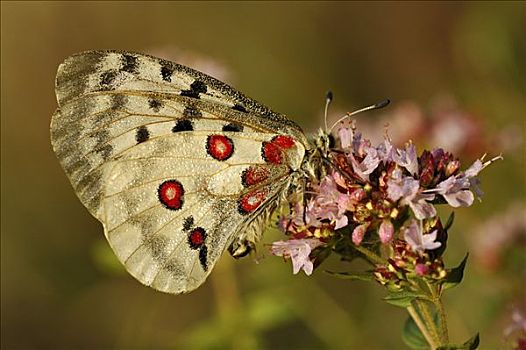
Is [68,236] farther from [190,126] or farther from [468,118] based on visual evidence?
[190,126]

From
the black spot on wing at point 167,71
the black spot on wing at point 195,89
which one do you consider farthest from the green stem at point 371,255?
the black spot on wing at point 167,71

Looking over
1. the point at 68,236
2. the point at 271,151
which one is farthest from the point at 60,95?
the point at 68,236

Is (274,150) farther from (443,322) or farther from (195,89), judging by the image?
(443,322)

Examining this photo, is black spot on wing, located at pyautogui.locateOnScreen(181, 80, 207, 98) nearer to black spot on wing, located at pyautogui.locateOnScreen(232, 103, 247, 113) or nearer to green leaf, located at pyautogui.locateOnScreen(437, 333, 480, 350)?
black spot on wing, located at pyautogui.locateOnScreen(232, 103, 247, 113)

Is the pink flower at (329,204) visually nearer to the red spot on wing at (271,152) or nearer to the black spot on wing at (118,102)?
the red spot on wing at (271,152)

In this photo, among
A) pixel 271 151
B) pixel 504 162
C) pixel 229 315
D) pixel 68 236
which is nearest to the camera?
pixel 271 151
